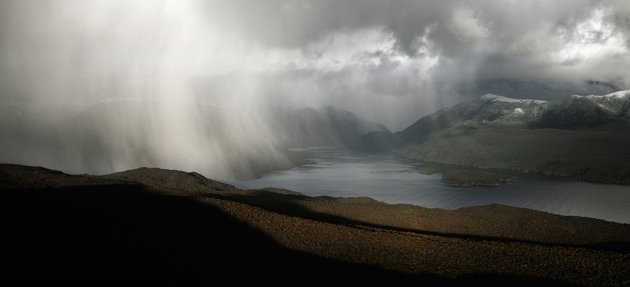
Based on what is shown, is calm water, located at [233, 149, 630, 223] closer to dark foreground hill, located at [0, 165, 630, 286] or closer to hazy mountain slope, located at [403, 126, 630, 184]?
hazy mountain slope, located at [403, 126, 630, 184]

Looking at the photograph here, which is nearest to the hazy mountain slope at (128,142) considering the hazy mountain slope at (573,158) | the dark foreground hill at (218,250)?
the hazy mountain slope at (573,158)

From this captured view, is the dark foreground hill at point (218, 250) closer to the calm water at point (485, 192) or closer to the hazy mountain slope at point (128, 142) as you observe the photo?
the calm water at point (485, 192)

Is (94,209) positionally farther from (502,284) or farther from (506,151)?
(506,151)

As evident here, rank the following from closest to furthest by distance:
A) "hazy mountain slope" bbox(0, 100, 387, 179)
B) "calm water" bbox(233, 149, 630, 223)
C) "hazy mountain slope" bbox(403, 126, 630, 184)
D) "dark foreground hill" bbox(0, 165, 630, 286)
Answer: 1. "dark foreground hill" bbox(0, 165, 630, 286)
2. "calm water" bbox(233, 149, 630, 223)
3. "hazy mountain slope" bbox(0, 100, 387, 179)
4. "hazy mountain slope" bbox(403, 126, 630, 184)

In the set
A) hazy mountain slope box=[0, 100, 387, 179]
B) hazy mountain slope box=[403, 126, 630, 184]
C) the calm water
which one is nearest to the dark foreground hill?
the calm water

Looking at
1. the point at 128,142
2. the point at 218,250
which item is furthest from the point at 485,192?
the point at 128,142

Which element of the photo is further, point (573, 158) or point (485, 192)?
point (573, 158)

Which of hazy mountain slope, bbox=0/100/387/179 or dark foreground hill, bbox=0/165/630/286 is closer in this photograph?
dark foreground hill, bbox=0/165/630/286

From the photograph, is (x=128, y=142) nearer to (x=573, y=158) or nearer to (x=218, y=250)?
(x=218, y=250)

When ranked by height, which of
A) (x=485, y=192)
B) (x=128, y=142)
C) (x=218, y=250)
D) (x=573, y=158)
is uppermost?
(x=128, y=142)
